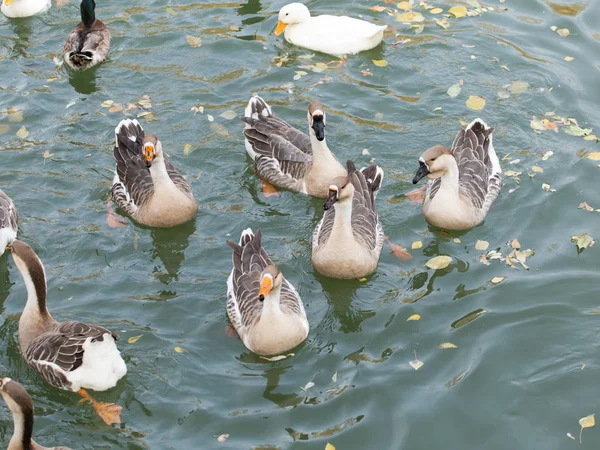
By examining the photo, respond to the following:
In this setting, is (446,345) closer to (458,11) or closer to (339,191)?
(339,191)

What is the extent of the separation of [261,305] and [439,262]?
265cm

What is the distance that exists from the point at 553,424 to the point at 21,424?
17.5 feet

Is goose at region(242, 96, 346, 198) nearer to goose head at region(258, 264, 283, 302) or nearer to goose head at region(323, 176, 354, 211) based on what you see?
goose head at region(323, 176, 354, 211)

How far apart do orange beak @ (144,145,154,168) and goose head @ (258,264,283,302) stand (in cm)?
284

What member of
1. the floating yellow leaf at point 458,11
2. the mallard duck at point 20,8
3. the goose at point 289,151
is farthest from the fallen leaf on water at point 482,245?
the mallard duck at point 20,8

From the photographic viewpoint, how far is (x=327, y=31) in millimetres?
14836

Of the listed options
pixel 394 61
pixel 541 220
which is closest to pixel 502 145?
pixel 541 220

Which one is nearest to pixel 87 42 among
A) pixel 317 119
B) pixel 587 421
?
pixel 317 119

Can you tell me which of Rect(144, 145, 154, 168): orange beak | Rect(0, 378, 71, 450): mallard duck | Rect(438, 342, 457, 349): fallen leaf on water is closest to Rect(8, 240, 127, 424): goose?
Rect(0, 378, 71, 450): mallard duck

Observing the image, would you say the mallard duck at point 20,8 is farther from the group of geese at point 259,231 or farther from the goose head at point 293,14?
the goose head at point 293,14

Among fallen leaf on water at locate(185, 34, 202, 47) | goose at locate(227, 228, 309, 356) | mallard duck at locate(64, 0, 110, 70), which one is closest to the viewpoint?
goose at locate(227, 228, 309, 356)

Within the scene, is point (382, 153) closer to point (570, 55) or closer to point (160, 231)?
point (160, 231)

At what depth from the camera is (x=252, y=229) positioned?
11719 mm

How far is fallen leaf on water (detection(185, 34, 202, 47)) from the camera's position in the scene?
50.9 ft
